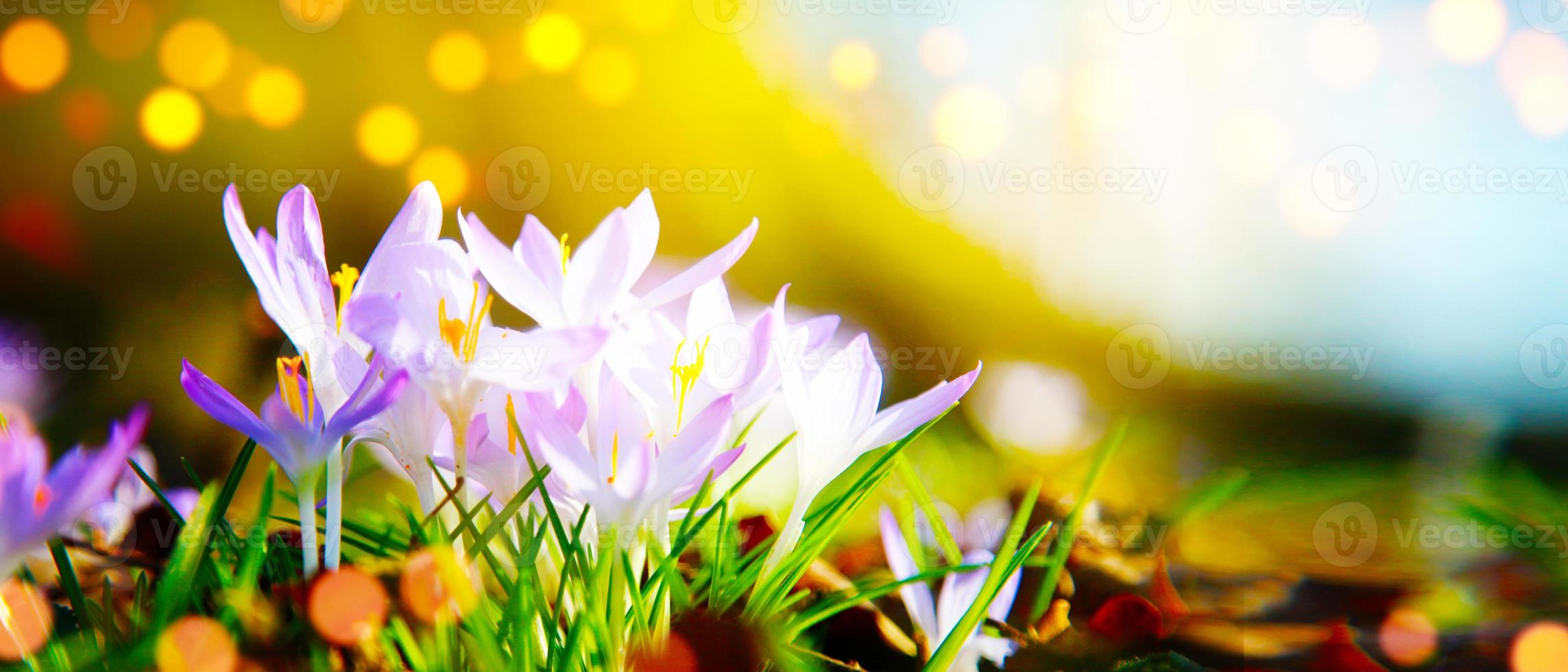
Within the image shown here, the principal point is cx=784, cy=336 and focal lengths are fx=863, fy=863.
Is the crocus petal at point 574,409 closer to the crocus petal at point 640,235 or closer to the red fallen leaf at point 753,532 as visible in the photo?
the crocus petal at point 640,235

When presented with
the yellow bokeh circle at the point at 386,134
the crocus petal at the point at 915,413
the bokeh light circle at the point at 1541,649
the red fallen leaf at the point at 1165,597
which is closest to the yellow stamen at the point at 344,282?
the crocus petal at the point at 915,413

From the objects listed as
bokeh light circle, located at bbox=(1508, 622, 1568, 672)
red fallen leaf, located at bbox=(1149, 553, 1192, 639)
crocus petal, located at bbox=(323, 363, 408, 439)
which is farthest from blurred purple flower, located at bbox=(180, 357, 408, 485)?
bokeh light circle, located at bbox=(1508, 622, 1568, 672)

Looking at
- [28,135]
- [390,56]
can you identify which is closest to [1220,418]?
[390,56]

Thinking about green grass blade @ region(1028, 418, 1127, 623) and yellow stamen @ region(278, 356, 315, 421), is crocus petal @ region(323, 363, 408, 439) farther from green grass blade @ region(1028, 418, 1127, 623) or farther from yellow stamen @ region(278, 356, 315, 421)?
green grass blade @ region(1028, 418, 1127, 623)

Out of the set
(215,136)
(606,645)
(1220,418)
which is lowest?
(606,645)

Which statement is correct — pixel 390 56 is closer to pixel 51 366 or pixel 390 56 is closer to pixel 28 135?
pixel 28 135
